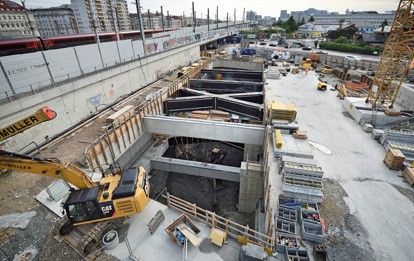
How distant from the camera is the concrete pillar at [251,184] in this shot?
17078 mm

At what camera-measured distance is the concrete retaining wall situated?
52.5 feet

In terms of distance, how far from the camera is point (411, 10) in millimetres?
18656

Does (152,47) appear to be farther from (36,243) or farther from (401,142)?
(401,142)

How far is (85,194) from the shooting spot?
11.0 meters

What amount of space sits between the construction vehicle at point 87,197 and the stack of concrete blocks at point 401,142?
61.5ft

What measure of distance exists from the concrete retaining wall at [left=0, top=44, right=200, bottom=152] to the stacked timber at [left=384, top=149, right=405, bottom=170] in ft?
89.2

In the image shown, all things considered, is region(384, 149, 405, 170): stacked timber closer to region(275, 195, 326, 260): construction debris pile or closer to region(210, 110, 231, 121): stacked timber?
region(275, 195, 326, 260): construction debris pile

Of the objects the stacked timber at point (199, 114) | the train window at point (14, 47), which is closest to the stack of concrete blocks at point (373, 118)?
the stacked timber at point (199, 114)

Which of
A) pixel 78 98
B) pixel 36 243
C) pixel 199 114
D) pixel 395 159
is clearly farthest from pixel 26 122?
pixel 395 159

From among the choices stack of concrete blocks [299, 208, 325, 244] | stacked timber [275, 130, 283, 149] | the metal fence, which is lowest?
stack of concrete blocks [299, 208, 325, 244]

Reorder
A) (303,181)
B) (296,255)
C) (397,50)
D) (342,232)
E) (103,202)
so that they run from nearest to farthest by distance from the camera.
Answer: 1. (296,255)
2. (342,232)
3. (103,202)
4. (303,181)
5. (397,50)

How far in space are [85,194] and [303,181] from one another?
1257 cm

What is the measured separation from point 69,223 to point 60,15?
143 meters

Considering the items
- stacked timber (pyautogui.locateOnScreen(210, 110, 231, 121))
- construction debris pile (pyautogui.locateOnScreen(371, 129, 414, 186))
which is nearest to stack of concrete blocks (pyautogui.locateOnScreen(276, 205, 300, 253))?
construction debris pile (pyautogui.locateOnScreen(371, 129, 414, 186))
